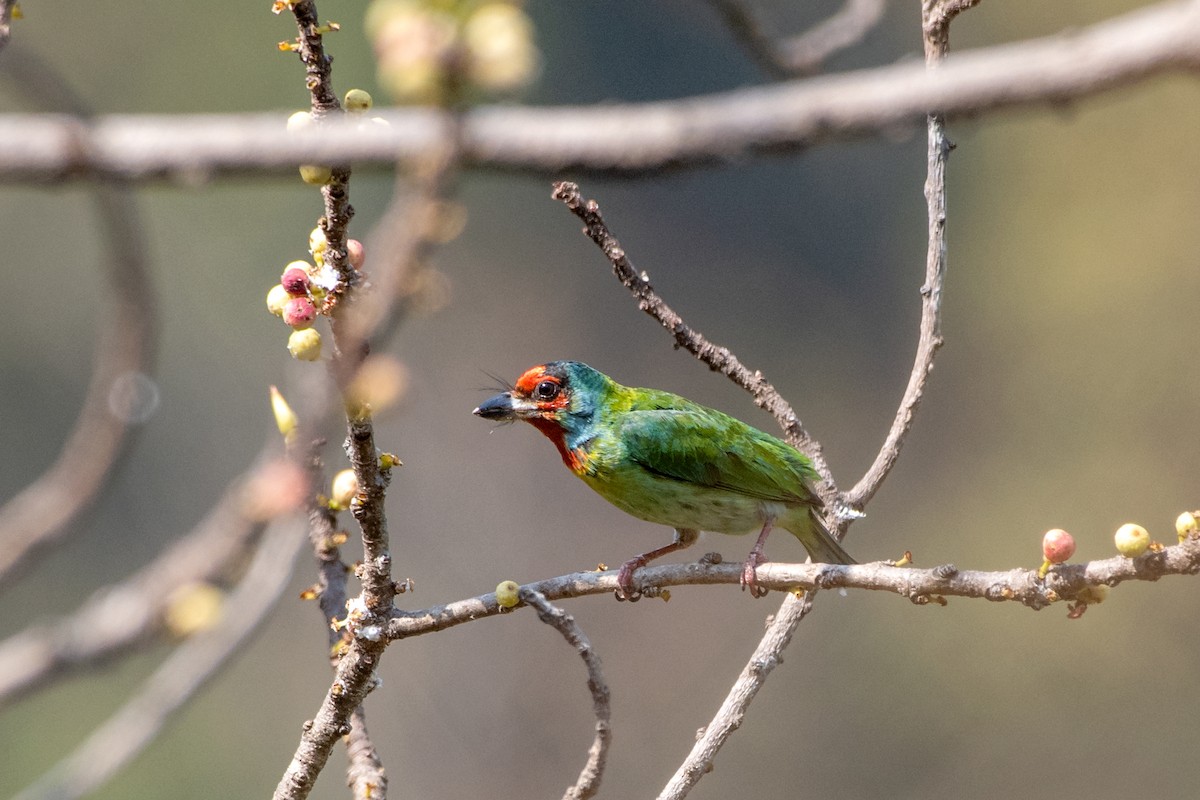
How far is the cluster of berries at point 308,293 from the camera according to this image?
6.89ft

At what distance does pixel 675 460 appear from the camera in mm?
4344

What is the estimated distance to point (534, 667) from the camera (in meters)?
14.4

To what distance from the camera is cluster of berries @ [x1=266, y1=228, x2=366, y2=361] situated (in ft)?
6.89

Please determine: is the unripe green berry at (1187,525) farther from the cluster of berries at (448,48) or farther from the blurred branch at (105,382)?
the blurred branch at (105,382)

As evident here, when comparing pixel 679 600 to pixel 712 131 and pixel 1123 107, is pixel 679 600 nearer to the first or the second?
pixel 1123 107

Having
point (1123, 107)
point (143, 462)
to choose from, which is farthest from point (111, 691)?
point (1123, 107)

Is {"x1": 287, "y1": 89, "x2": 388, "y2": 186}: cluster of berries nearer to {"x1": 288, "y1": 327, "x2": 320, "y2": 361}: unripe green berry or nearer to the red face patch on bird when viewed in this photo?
{"x1": 288, "y1": 327, "x2": 320, "y2": 361}: unripe green berry

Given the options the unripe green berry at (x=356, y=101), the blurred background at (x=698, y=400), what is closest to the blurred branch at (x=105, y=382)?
the unripe green berry at (x=356, y=101)

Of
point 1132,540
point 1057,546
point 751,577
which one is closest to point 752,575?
point 751,577

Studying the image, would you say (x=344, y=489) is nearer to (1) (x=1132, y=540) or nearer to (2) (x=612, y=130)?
(1) (x=1132, y=540)

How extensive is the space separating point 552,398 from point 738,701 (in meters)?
1.83

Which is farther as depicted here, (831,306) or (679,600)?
(831,306)

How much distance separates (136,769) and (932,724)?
9.41 metres

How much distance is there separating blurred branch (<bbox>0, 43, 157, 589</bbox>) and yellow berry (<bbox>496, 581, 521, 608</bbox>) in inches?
55.0
